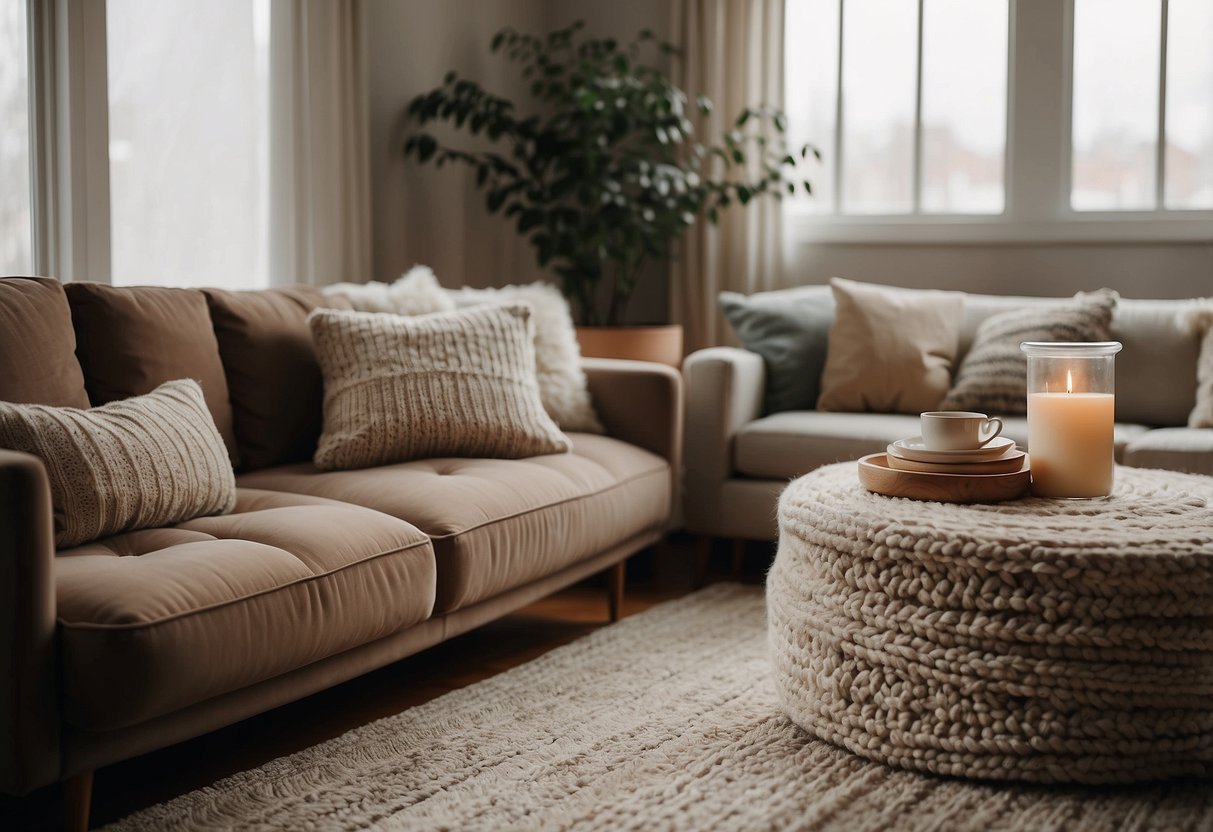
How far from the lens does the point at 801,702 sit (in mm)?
2139

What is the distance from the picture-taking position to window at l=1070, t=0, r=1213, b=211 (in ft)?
12.8

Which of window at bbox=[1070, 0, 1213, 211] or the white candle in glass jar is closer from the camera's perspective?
the white candle in glass jar

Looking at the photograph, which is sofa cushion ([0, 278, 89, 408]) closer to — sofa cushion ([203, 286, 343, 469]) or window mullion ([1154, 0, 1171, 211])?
sofa cushion ([203, 286, 343, 469])

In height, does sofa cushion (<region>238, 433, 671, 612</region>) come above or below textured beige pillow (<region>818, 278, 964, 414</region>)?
below

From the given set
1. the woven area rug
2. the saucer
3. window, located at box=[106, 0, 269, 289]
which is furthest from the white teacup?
window, located at box=[106, 0, 269, 289]

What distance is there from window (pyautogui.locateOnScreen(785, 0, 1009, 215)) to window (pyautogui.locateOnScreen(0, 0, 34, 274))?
259cm

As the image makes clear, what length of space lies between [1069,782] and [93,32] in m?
2.74

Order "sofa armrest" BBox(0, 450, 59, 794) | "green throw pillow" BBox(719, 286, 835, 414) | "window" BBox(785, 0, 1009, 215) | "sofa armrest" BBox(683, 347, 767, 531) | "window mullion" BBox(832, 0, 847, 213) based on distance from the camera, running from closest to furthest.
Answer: "sofa armrest" BBox(0, 450, 59, 794), "sofa armrest" BBox(683, 347, 767, 531), "green throw pillow" BBox(719, 286, 835, 414), "window" BBox(785, 0, 1009, 215), "window mullion" BBox(832, 0, 847, 213)

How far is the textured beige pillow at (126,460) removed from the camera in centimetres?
195

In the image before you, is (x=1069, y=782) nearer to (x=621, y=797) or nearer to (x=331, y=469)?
(x=621, y=797)

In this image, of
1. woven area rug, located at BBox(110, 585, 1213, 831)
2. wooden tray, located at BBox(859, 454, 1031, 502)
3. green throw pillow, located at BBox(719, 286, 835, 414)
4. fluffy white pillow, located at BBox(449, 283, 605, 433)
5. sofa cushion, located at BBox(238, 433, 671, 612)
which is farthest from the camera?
green throw pillow, located at BBox(719, 286, 835, 414)

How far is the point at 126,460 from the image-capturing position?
204cm

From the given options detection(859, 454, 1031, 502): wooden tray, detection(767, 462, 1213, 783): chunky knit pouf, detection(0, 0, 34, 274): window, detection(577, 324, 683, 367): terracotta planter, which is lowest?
detection(767, 462, 1213, 783): chunky knit pouf

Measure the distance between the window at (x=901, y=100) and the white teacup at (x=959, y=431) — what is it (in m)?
2.29
